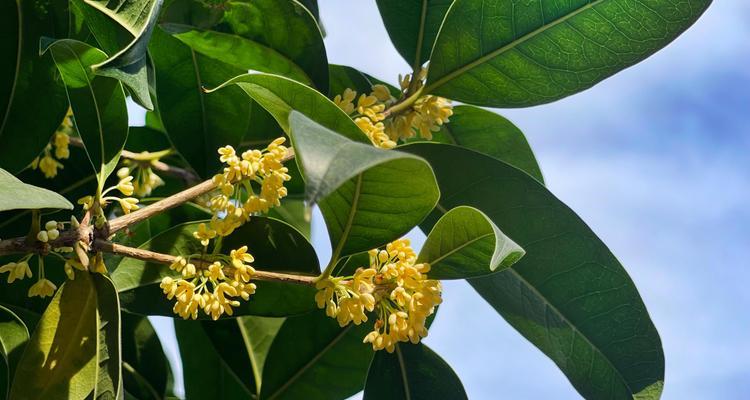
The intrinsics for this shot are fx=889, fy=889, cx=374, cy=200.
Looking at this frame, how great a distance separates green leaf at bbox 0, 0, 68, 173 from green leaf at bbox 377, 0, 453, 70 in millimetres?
704

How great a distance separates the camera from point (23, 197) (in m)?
1.25

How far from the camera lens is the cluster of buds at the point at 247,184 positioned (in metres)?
1.56

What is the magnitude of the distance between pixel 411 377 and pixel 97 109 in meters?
0.83

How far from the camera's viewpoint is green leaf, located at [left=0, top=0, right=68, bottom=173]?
1806mm

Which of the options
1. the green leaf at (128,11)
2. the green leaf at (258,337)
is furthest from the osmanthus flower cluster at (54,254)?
the green leaf at (258,337)

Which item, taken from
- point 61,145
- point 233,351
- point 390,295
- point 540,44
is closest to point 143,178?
point 61,145

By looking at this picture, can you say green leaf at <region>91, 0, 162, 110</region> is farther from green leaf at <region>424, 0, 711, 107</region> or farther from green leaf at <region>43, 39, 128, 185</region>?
green leaf at <region>424, 0, 711, 107</region>

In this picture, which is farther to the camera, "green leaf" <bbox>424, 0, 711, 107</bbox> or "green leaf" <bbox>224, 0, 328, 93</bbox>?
"green leaf" <bbox>224, 0, 328, 93</bbox>

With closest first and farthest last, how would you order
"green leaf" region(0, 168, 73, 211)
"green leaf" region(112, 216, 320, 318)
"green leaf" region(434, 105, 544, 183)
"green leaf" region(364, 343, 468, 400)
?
"green leaf" region(0, 168, 73, 211) < "green leaf" region(112, 216, 320, 318) < "green leaf" region(364, 343, 468, 400) < "green leaf" region(434, 105, 544, 183)

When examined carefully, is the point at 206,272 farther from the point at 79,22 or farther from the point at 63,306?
the point at 79,22

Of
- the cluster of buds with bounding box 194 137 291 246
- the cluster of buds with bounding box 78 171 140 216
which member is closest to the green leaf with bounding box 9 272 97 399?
the cluster of buds with bounding box 78 171 140 216

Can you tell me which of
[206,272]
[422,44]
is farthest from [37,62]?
[422,44]

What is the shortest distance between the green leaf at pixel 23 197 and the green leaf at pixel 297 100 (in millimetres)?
323

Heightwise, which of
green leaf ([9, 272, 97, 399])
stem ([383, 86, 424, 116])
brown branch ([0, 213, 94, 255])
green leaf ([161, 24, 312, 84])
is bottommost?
green leaf ([9, 272, 97, 399])
